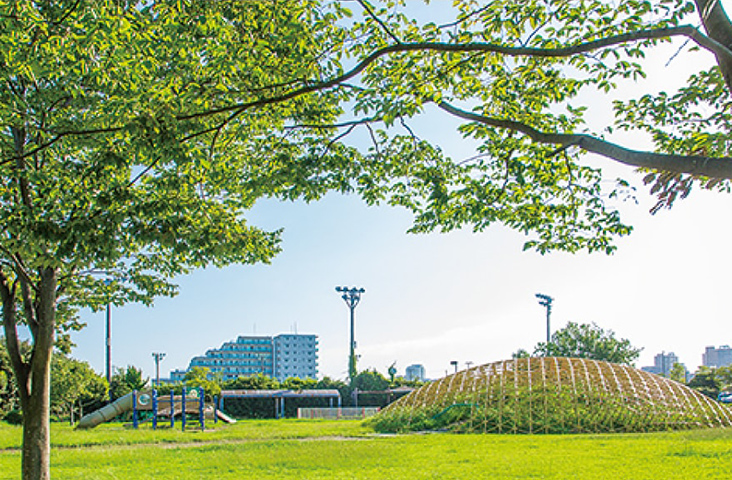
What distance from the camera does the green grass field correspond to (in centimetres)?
1122

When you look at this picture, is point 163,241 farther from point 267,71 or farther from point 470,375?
point 470,375

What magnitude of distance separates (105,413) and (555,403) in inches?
785

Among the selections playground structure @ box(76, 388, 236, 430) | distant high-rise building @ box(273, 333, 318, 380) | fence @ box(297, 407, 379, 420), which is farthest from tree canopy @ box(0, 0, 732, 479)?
distant high-rise building @ box(273, 333, 318, 380)

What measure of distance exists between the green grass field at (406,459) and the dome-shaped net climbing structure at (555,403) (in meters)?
3.91

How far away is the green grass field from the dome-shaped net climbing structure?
3905 millimetres

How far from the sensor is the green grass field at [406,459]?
11.2 m

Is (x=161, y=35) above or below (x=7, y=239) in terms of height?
above

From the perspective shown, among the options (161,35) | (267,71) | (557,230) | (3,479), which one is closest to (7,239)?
(161,35)

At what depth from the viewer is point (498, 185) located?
8.52 metres

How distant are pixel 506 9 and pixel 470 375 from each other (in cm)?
2388

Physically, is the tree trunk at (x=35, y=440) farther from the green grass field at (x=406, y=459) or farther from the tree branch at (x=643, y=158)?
the tree branch at (x=643, y=158)

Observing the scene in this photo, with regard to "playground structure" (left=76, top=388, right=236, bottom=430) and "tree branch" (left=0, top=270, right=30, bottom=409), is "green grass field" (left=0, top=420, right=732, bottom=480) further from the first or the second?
"playground structure" (left=76, top=388, right=236, bottom=430)

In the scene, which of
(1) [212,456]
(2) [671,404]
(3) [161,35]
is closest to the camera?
(3) [161,35]

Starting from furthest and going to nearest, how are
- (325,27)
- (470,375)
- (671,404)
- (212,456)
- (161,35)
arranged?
(470,375) → (671,404) → (212,456) → (325,27) → (161,35)
